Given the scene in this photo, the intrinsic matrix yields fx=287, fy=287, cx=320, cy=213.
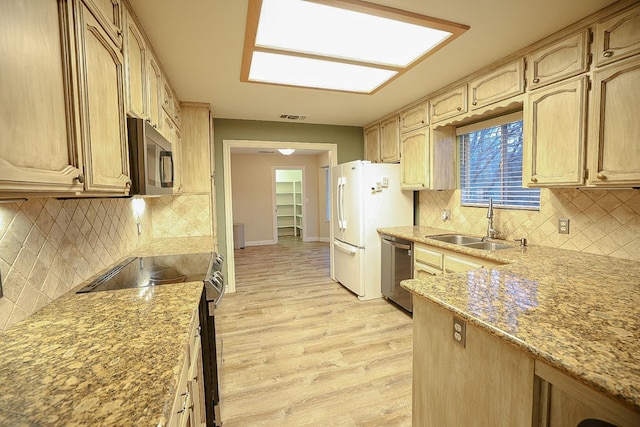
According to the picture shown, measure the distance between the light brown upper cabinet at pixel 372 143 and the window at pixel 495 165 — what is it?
113 cm

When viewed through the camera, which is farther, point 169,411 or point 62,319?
point 62,319

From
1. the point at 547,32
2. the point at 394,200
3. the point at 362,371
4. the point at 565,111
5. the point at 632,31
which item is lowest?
the point at 362,371

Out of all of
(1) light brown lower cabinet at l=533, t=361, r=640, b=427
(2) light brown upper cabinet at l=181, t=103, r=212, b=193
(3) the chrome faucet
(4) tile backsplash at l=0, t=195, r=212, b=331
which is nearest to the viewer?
(1) light brown lower cabinet at l=533, t=361, r=640, b=427

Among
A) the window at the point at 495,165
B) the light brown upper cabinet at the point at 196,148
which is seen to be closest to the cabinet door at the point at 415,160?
the window at the point at 495,165

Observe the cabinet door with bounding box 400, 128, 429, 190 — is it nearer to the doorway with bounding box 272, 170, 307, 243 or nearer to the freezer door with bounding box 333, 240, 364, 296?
Result: the freezer door with bounding box 333, 240, 364, 296

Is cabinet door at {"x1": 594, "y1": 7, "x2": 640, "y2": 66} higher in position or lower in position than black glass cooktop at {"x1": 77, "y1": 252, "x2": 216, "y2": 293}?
higher

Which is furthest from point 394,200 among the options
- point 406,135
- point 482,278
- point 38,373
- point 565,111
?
point 38,373

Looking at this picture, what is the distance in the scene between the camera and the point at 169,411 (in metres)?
0.64

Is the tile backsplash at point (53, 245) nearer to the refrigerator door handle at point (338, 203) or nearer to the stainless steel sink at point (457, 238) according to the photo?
the refrigerator door handle at point (338, 203)

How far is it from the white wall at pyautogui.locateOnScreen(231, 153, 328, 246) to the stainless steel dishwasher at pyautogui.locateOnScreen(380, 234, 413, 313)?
458 cm

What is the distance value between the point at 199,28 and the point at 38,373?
183 centimetres

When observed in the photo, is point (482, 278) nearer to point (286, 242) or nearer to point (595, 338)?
point (595, 338)

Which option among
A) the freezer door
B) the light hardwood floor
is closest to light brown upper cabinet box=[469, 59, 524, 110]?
the freezer door

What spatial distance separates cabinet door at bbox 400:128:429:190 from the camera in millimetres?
3113
